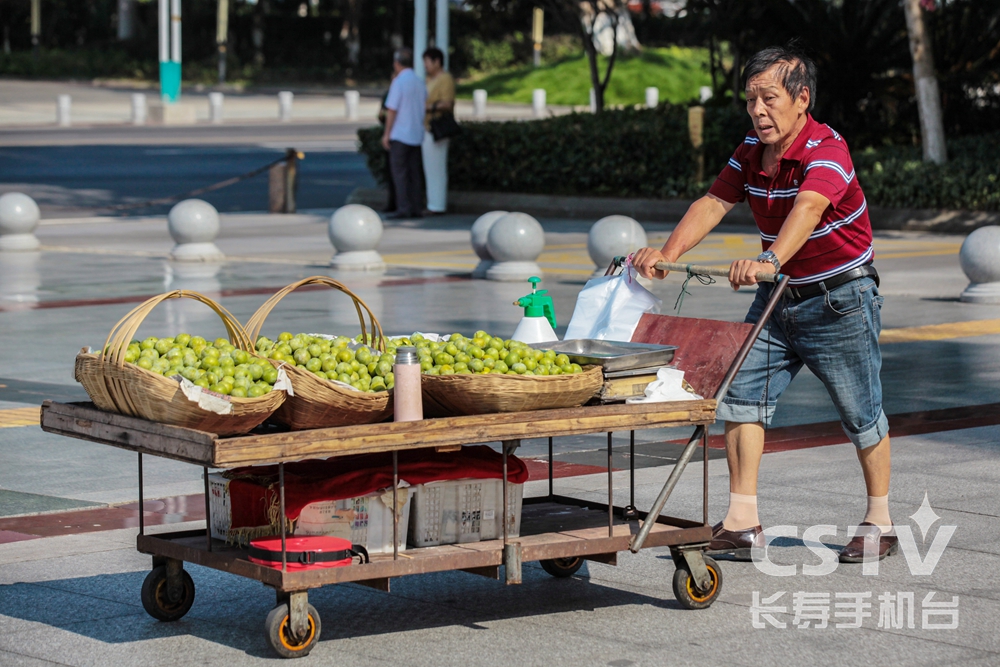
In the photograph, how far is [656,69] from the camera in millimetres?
51844

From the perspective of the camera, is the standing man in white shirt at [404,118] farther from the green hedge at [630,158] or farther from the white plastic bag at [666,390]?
the white plastic bag at [666,390]

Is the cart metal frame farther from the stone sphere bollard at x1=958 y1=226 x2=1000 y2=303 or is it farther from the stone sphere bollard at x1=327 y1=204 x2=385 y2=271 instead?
the stone sphere bollard at x1=327 y1=204 x2=385 y2=271

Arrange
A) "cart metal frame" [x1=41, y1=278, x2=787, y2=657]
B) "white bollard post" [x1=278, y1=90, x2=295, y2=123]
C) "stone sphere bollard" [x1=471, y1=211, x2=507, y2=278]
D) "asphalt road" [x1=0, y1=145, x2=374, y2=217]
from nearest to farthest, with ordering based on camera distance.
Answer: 1. "cart metal frame" [x1=41, y1=278, x2=787, y2=657]
2. "stone sphere bollard" [x1=471, y1=211, x2=507, y2=278]
3. "asphalt road" [x1=0, y1=145, x2=374, y2=217]
4. "white bollard post" [x1=278, y1=90, x2=295, y2=123]

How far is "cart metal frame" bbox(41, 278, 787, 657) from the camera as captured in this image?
14.5 feet

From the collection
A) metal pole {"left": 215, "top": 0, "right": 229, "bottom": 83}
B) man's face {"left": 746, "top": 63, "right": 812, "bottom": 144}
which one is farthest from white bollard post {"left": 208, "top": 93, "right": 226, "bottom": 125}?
man's face {"left": 746, "top": 63, "right": 812, "bottom": 144}

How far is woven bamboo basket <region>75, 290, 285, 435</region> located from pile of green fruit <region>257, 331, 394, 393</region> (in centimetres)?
22

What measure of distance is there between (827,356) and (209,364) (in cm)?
220

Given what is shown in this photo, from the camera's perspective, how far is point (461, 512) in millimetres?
4945

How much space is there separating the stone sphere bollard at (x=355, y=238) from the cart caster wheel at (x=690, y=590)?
10.2 metres

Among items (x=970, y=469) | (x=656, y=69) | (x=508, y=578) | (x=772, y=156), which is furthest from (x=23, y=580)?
(x=656, y=69)

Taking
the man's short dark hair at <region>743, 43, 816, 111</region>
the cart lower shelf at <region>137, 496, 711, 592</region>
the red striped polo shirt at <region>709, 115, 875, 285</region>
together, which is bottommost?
the cart lower shelf at <region>137, 496, 711, 592</region>

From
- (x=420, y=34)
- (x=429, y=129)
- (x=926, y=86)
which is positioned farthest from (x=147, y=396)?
(x=420, y=34)

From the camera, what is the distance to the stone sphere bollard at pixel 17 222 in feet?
55.5

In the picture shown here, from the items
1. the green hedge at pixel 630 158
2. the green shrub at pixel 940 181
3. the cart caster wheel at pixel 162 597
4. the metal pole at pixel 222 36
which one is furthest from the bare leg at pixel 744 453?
the metal pole at pixel 222 36
